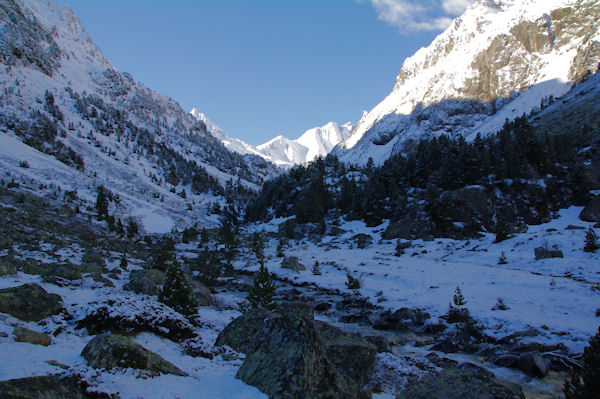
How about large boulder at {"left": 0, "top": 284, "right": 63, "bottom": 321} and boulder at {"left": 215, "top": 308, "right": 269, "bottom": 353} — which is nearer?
large boulder at {"left": 0, "top": 284, "right": 63, "bottom": 321}

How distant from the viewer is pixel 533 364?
11.9m

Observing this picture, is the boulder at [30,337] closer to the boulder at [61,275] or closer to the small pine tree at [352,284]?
the boulder at [61,275]

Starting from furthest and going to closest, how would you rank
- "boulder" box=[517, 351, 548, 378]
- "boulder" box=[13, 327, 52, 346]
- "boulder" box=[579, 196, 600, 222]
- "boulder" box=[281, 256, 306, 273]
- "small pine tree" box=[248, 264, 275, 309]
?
"boulder" box=[281, 256, 306, 273], "boulder" box=[579, 196, 600, 222], "small pine tree" box=[248, 264, 275, 309], "boulder" box=[517, 351, 548, 378], "boulder" box=[13, 327, 52, 346]

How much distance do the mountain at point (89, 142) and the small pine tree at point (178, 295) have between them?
195ft

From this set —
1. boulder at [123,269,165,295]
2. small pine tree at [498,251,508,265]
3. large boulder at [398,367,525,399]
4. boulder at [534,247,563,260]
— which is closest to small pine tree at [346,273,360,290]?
small pine tree at [498,251,508,265]

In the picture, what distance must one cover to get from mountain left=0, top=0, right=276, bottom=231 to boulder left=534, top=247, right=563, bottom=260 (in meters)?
73.2

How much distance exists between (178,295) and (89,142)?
136875 mm

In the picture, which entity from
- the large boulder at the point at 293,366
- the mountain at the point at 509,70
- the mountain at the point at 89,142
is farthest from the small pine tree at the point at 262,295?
the mountain at the point at 509,70

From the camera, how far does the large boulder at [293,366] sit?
5.99 metres

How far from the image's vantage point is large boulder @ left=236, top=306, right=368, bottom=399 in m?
5.99

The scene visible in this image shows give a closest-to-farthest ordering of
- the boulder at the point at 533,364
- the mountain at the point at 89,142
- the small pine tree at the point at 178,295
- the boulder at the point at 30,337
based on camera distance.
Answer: the boulder at the point at 30,337, the boulder at the point at 533,364, the small pine tree at the point at 178,295, the mountain at the point at 89,142

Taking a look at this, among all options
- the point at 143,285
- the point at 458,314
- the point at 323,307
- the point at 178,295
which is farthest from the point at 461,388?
the point at 143,285

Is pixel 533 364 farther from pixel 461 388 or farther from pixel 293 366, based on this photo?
pixel 293 366

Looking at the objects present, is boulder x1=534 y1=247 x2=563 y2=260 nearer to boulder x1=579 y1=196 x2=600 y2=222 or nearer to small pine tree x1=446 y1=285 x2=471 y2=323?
small pine tree x1=446 y1=285 x2=471 y2=323
